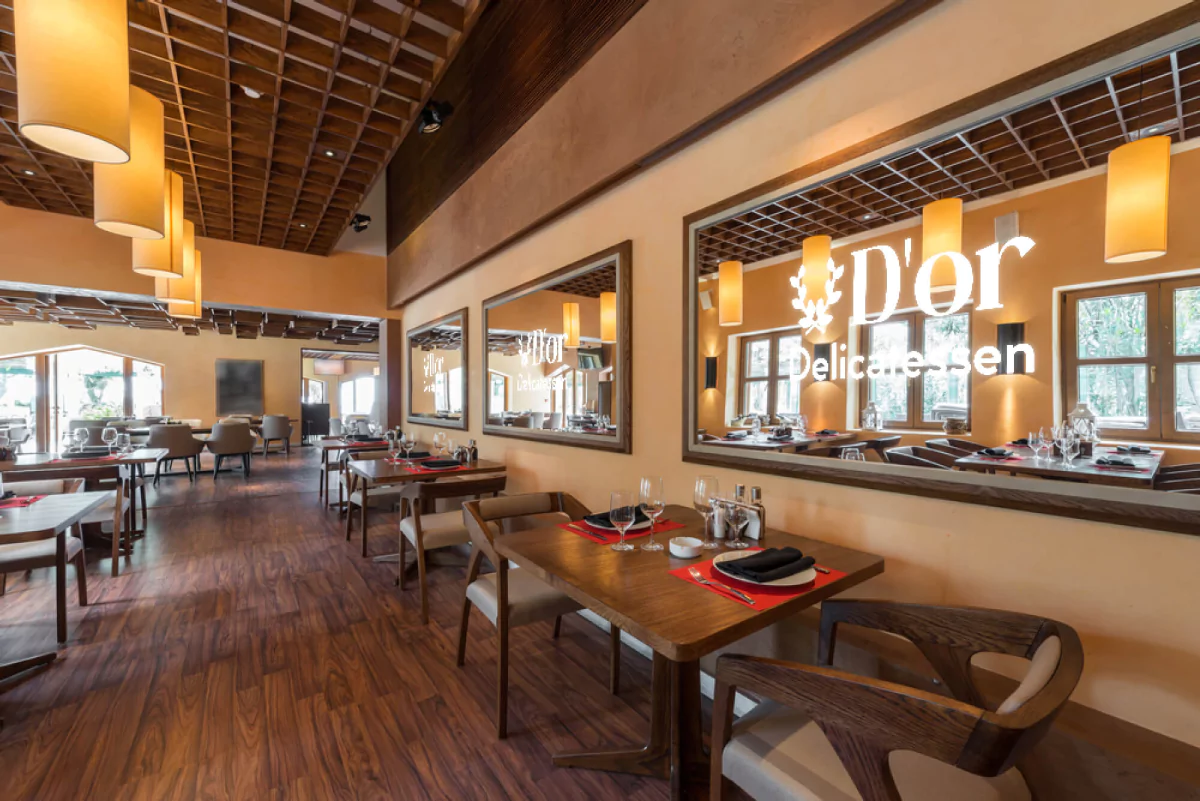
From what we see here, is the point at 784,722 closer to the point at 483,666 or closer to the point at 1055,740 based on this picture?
the point at 1055,740

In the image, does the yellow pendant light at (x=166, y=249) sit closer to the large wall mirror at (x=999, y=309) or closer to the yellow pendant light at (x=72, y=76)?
the yellow pendant light at (x=72, y=76)

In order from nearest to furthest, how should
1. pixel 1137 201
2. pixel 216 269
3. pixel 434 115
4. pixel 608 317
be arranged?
pixel 1137 201 < pixel 608 317 < pixel 434 115 < pixel 216 269

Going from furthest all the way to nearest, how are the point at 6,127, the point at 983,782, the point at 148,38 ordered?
the point at 6,127, the point at 148,38, the point at 983,782

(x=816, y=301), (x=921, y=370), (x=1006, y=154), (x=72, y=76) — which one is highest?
(x=72, y=76)

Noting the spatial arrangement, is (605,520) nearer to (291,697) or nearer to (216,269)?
(291,697)

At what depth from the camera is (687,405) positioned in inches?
91.3

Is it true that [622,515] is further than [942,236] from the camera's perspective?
Yes

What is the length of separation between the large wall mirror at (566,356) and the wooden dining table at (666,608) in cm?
106

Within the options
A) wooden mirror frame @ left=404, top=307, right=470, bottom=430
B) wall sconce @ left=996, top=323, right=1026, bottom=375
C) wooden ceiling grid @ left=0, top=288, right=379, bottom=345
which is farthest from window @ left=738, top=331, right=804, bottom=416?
wooden ceiling grid @ left=0, top=288, right=379, bottom=345

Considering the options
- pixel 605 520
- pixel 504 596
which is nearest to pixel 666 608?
pixel 605 520

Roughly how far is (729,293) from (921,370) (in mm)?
864

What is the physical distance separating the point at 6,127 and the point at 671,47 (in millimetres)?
5426

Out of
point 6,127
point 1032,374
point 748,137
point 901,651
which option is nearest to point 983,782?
point 901,651

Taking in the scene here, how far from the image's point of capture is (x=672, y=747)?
53.9 inches
